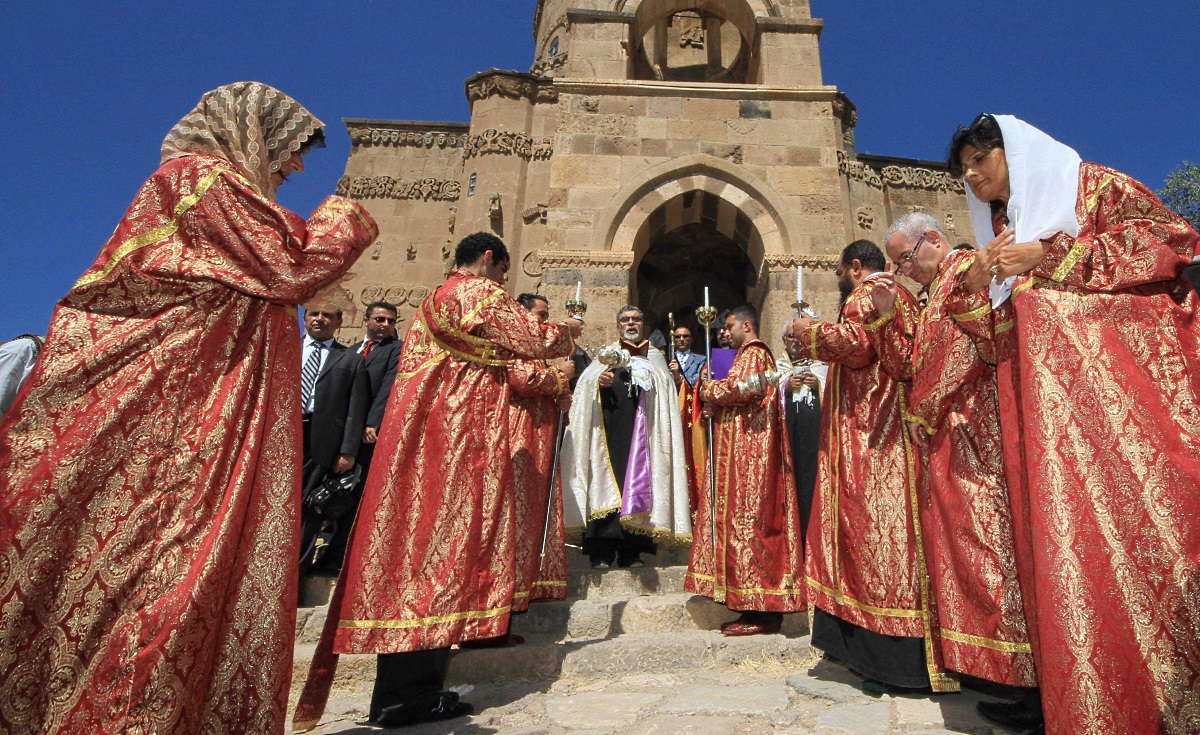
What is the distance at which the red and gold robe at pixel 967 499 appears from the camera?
96.3 inches

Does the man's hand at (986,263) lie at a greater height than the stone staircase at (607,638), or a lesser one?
greater

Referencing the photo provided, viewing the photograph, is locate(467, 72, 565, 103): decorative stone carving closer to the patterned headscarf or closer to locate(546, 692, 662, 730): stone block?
the patterned headscarf

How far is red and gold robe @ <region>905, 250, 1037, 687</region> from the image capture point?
2.45 m

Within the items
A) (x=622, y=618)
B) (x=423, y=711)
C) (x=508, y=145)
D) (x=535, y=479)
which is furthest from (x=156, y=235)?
(x=508, y=145)

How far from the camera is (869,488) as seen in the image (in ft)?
10.7

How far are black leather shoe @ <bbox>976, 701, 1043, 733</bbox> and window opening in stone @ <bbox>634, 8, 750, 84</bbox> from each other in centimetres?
967

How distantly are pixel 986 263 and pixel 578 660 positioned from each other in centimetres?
276

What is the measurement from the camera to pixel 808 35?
30.6 feet

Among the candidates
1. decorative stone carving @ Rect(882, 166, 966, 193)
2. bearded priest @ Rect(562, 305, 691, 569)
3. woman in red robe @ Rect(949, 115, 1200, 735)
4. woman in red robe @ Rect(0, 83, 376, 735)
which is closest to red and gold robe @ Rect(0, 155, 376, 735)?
woman in red robe @ Rect(0, 83, 376, 735)

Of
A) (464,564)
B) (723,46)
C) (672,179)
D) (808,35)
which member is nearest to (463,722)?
(464,564)

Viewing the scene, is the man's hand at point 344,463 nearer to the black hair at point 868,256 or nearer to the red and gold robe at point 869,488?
the red and gold robe at point 869,488

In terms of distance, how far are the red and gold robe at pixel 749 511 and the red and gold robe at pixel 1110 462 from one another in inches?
77.4

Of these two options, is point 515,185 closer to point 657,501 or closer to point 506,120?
point 506,120

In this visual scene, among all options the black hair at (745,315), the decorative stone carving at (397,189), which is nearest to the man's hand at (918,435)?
the black hair at (745,315)
